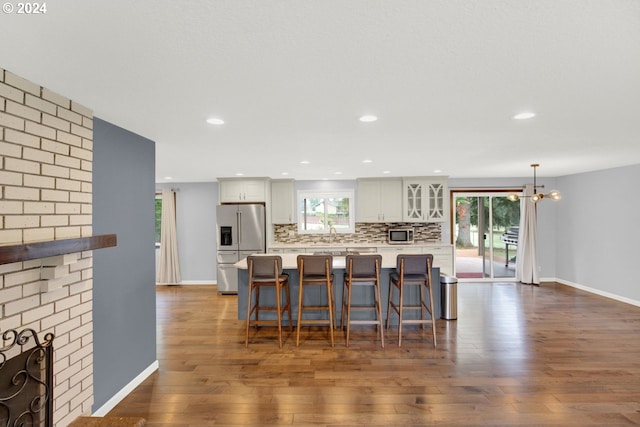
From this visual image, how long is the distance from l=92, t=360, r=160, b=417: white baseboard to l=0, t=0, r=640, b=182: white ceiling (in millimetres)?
2199

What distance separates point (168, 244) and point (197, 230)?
2.14ft

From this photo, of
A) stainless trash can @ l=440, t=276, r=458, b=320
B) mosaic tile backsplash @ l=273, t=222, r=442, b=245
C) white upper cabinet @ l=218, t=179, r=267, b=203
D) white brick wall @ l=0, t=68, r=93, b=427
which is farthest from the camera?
mosaic tile backsplash @ l=273, t=222, r=442, b=245

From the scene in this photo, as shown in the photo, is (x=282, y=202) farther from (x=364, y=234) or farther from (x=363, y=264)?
(x=363, y=264)

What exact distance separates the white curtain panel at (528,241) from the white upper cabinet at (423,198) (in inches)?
68.6

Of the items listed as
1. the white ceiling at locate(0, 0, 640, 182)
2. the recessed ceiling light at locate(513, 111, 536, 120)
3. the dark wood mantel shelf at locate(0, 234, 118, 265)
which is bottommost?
the dark wood mantel shelf at locate(0, 234, 118, 265)

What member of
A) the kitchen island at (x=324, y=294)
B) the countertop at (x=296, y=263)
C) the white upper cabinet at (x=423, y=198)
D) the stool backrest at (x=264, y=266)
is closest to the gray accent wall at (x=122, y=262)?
the stool backrest at (x=264, y=266)

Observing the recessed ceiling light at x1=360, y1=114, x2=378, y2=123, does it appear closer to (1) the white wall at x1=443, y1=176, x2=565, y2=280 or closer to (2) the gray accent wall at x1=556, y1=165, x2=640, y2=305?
(1) the white wall at x1=443, y1=176, x2=565, y2=280

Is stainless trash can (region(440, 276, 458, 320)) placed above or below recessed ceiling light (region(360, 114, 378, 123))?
below

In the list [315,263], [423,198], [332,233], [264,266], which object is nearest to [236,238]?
[332,233]

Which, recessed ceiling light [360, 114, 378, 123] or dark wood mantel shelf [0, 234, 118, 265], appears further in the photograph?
recessed ceiling light [360, 114, 378, 123]

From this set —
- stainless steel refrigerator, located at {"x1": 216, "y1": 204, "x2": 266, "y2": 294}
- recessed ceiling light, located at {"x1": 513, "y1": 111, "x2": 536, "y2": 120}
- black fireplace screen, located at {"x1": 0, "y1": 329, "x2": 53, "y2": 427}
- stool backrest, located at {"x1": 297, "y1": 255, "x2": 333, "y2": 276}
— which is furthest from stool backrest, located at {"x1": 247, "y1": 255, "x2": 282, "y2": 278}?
recessed ceiling light, located at {"x1": 513, "y1": 111, "x2": 536, "y2": 120}

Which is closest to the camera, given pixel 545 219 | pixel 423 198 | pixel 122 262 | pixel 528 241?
pixel 122 262

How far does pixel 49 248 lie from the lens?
1.75 m

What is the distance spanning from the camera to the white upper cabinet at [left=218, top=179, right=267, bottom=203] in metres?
6.67
